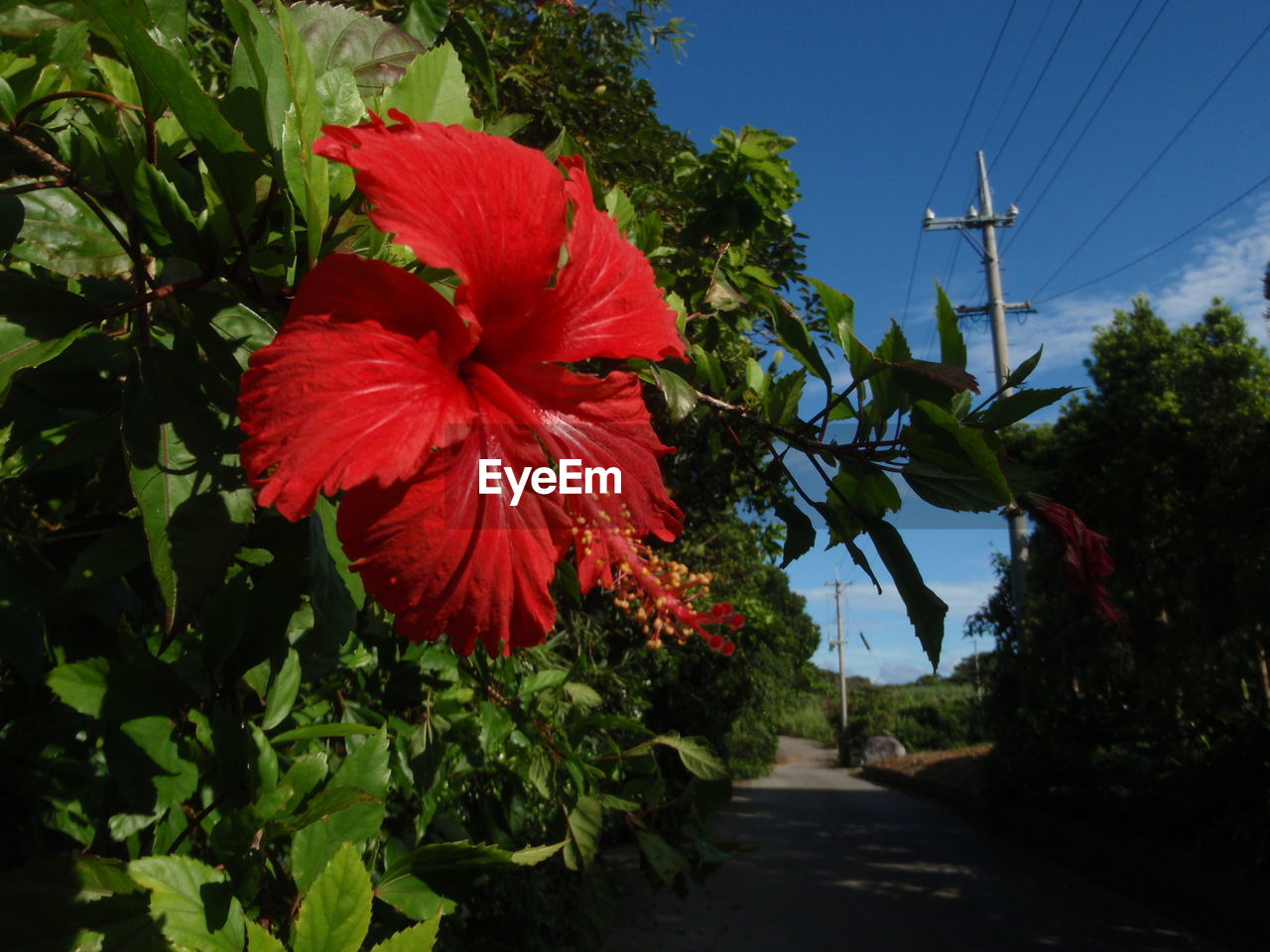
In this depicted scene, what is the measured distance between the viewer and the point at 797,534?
122cm

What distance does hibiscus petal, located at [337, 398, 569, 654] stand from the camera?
0.56 metres

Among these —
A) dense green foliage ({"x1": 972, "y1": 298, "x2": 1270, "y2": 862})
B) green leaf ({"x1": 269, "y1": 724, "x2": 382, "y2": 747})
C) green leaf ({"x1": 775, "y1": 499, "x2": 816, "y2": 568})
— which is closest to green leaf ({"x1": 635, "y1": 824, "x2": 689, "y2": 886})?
green leaf ({"x1": 269, "y1": 724, "x2": 382, "y2": 747})

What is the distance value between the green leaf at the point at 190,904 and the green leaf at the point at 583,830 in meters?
1.18

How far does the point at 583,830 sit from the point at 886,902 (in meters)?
6.65

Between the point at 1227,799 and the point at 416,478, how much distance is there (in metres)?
8.93

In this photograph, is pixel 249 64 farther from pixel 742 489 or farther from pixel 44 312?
pixel 742 489

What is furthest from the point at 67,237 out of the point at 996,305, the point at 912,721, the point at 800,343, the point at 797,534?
the point at 912,721

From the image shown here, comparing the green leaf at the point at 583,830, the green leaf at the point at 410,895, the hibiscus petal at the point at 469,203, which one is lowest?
the green leaf at the point at 583,830

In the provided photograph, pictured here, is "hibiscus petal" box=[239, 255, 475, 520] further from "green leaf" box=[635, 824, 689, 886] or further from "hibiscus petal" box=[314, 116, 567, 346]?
"green leaf" box=[635, 824, 689, 886]

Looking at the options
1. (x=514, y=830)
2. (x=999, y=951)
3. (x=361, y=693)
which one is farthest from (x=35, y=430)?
(x=999, y=951)

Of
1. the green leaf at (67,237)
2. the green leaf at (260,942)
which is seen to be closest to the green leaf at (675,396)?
the green leaf at (67,237)

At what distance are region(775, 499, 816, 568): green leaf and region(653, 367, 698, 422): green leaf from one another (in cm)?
22

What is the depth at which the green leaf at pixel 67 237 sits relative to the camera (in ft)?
2.46

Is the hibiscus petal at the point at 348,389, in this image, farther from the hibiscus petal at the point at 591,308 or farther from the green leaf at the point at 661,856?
the green leaf at the point at 661,856
